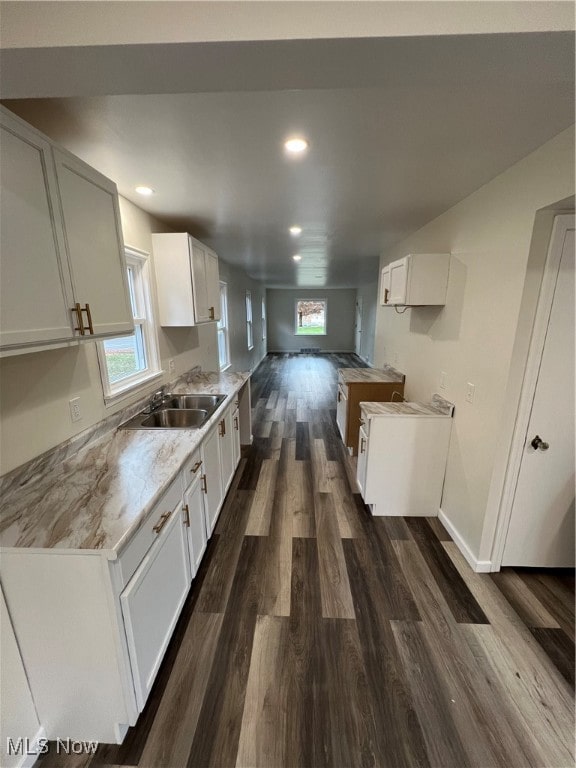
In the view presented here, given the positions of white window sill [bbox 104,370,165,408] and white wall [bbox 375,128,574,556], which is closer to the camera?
white wall [bbox 375,128,574,556]

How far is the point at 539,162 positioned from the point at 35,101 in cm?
231

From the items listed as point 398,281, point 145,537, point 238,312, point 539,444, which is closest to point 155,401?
point 145,537

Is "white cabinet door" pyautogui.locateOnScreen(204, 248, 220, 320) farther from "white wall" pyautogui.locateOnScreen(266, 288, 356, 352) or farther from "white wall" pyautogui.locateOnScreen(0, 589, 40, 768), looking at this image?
"white wall" pyautogui.locateOnScreen(266, 288, 356, 352)

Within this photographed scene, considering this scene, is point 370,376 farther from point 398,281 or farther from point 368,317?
point 368,317

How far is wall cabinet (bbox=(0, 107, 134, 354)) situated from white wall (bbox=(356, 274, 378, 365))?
709 cm

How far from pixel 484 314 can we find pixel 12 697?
2930mm

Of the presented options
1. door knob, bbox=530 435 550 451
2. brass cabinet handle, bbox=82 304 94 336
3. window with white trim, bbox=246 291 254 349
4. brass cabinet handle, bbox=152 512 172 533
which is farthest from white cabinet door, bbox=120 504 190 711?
window with white trim, bbox=246 291 254 349

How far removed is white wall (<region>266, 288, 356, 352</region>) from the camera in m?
10.8

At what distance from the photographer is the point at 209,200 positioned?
7.48 feet

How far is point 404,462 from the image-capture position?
8.04 feet

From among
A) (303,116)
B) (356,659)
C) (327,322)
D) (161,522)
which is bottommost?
(356,659)

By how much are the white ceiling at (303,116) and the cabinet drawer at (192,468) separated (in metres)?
1.55

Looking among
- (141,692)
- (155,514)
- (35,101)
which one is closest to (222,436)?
(155,514)

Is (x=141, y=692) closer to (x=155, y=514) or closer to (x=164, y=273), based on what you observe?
(x=155, y=514)
